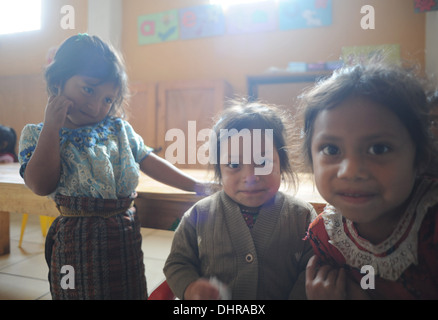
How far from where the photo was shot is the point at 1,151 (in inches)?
81.4

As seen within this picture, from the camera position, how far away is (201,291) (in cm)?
50

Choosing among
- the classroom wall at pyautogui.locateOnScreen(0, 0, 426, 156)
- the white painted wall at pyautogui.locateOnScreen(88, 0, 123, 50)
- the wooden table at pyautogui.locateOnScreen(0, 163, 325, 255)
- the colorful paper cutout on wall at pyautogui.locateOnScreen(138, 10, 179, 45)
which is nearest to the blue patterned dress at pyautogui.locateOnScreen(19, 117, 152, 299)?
the wooden table at pyautogui.locateOnScreen(0, 163, 325, 255)

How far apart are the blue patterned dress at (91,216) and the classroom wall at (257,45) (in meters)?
2.34

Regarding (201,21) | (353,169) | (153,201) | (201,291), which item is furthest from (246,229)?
(201,21)

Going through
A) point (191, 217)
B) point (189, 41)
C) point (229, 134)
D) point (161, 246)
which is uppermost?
point (189, 41)

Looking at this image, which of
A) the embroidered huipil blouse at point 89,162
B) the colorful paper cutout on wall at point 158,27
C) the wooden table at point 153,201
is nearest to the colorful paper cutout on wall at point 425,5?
the colorful paper cutout on wall at point 158,27

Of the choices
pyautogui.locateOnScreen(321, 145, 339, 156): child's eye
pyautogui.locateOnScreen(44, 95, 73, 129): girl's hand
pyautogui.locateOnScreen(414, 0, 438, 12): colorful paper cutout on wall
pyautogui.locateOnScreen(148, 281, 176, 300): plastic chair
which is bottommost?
pyautogui.locateOnScreen(148, 281, 176, 300): plastic chair

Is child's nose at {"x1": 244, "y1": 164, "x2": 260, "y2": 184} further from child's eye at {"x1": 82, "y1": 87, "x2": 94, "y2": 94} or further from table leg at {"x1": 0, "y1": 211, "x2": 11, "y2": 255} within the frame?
table leg at {"x1": 0, "y1": 211, "x2": 11, "y2": 255}

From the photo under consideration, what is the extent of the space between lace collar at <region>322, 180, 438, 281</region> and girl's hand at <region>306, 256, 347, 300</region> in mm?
34

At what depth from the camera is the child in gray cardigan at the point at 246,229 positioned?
1.80 ft

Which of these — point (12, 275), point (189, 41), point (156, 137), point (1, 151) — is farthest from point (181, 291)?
point (189, 41)

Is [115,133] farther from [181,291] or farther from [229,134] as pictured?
[181,291]

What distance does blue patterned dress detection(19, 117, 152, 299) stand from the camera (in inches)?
26.4

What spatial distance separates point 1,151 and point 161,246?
1285 millimetres
